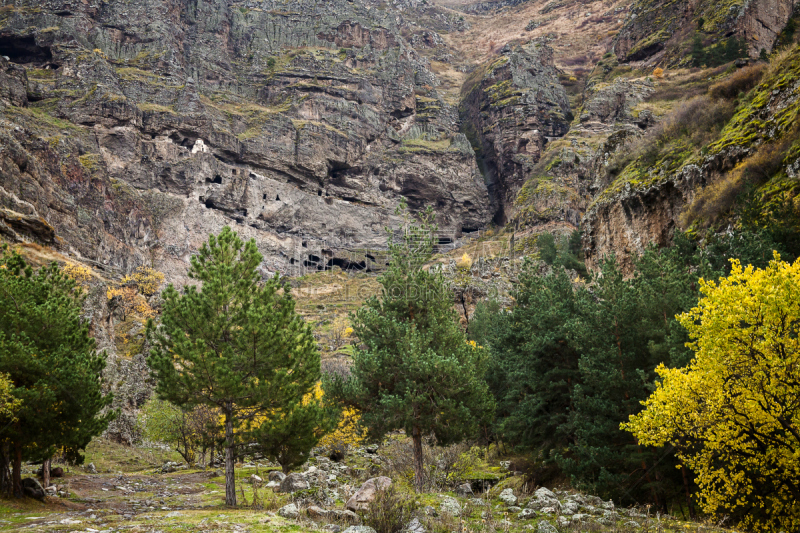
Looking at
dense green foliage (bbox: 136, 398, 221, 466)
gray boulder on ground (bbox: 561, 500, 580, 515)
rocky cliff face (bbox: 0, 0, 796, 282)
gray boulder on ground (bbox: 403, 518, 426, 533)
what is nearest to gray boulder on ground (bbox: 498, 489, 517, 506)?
gray boulder on ground (bbox: 561, 500, 580, 515)

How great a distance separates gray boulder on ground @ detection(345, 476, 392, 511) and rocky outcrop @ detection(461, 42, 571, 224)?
12510 centimetres

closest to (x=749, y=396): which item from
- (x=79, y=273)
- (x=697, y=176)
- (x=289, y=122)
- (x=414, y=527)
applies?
(x=414, y=527)

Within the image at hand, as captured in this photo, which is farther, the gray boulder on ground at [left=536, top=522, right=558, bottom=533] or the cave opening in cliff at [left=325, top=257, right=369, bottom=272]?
the cave opening in cliff at [left=325, top=257, right=369, bottom=272]

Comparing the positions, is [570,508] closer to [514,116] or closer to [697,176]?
[697,176]

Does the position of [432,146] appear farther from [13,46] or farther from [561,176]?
[13,46]

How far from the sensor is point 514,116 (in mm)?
141125

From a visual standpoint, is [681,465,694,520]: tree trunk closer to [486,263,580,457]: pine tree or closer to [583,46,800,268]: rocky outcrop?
[486,263,580,457]: pine tree

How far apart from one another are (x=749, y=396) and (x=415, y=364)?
1020 centimetres

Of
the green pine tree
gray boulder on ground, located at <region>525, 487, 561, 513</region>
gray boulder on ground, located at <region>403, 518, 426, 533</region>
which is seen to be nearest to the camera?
gray boulder on ground, located at <region>403, 518, 426, 533</region>

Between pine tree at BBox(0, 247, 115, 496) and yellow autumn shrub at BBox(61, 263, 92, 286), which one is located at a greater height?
yellow autumn shrub at BBox(61, 263, 92, 286)

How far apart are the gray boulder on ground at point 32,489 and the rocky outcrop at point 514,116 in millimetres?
125528

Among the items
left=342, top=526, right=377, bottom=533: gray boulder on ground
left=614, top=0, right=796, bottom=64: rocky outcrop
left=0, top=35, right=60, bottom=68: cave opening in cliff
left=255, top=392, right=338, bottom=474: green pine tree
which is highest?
left=0, top=35, right=60, bottom=68: cave opening in cliff

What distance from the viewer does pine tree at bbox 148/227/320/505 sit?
14.7 m

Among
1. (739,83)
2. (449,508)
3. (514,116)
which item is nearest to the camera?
(449,508)
